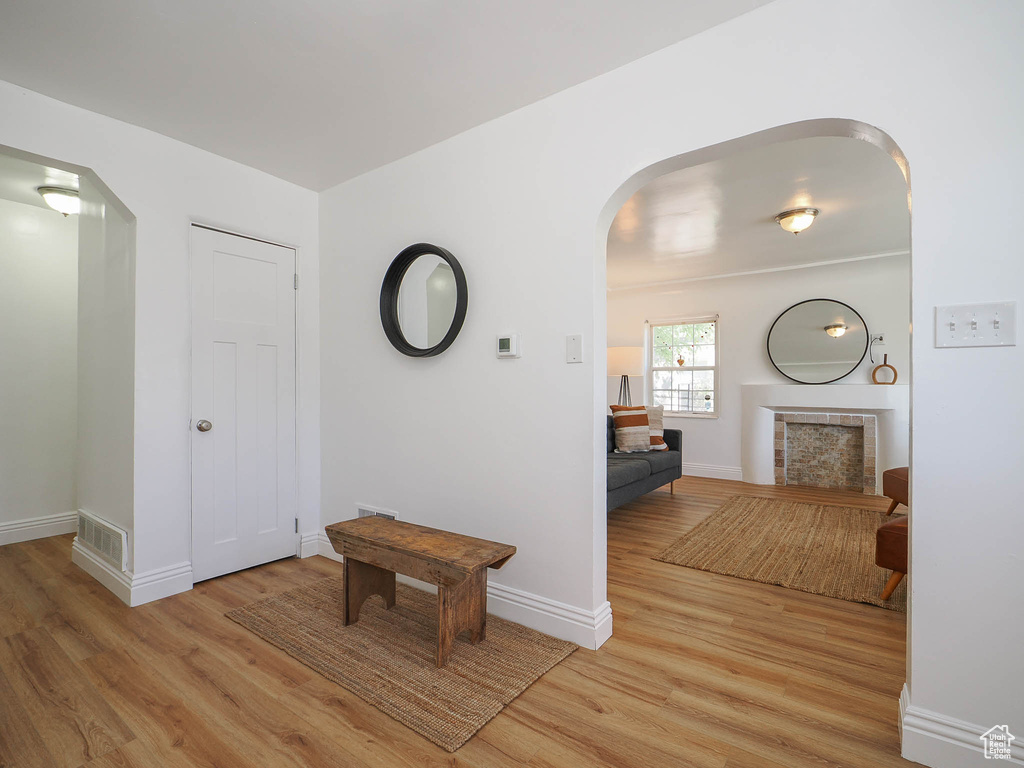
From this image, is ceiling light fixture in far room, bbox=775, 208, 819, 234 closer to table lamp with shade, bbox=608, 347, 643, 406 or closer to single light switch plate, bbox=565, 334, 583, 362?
table lamp with shade, bbox=608, 347, 643, 406

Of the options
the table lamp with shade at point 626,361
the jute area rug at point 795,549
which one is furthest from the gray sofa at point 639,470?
the table lamp with shade at point 626,361

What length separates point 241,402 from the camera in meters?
3.07

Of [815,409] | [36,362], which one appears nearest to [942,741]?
[815,409]

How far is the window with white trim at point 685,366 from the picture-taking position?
6.44 meters

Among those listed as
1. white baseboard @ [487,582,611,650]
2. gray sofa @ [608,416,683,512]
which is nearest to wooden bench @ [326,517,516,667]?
white baseboard @ [487,582,611,650]

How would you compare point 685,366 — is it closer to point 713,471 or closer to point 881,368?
point 713,471

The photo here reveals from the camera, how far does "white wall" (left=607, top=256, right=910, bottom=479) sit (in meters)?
5.35

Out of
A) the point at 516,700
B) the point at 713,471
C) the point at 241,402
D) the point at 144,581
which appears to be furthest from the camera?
the point at 713,471

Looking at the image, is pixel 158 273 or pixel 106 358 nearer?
pixel 158 273

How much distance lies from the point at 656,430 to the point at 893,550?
302 cm

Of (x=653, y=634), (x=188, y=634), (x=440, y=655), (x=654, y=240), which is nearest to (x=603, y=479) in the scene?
(x=653, y=634)

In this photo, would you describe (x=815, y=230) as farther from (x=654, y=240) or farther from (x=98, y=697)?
(x=98, y=697)

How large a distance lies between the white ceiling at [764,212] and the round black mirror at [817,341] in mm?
586

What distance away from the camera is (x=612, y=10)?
5.90 feet
